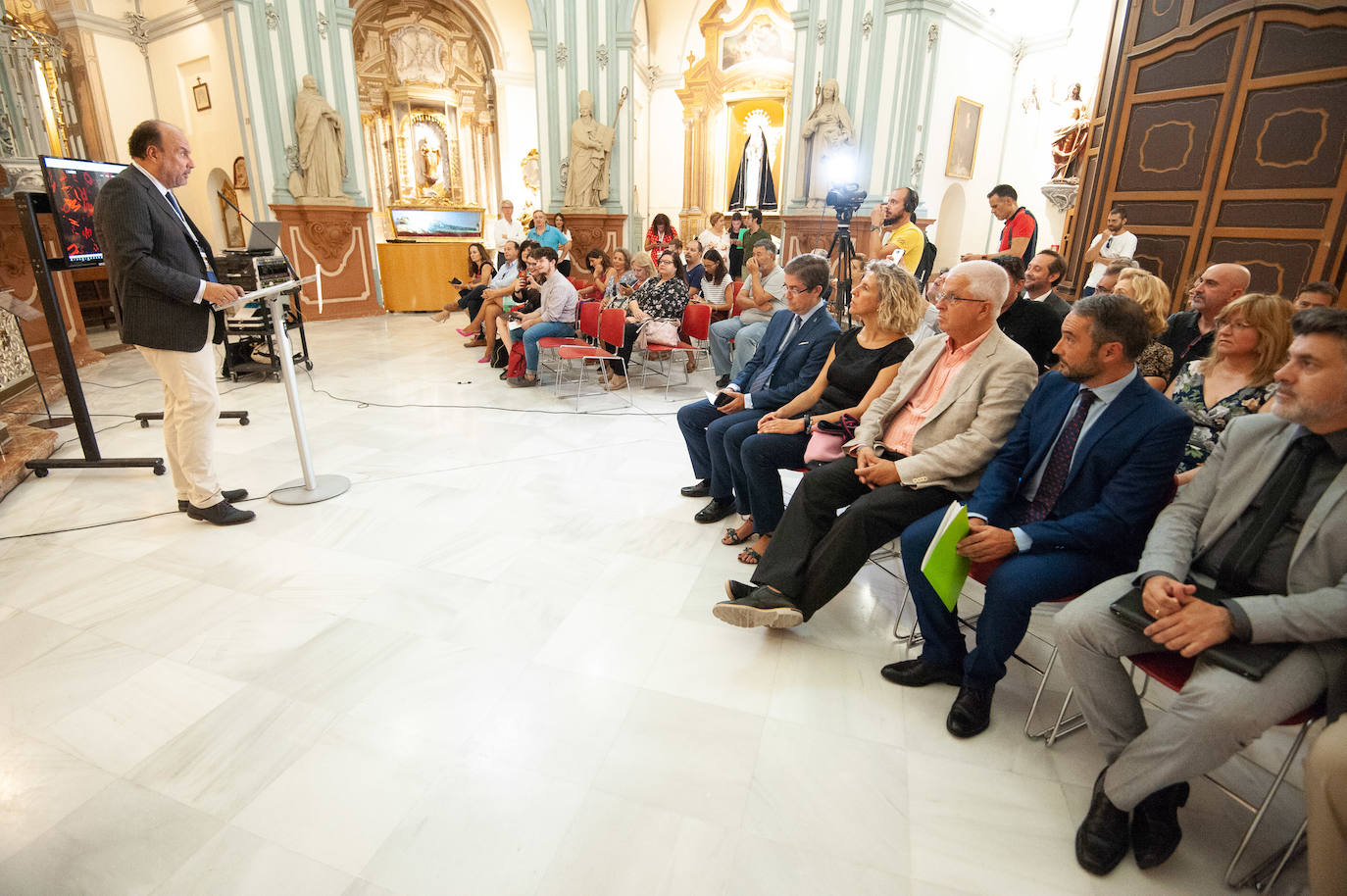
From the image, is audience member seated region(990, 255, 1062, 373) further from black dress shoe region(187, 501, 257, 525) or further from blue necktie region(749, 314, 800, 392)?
black dress shoe region(187, 501, 257, 525)

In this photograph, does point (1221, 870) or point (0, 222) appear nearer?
point (1221, 870)

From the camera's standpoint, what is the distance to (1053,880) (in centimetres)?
150

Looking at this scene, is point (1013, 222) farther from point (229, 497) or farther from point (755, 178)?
point (755, 178)

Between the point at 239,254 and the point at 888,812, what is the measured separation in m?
6.54

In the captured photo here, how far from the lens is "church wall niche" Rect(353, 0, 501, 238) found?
37.9 ft

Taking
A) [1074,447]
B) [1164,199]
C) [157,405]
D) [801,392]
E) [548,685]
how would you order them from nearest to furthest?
[1074,447] → [548,685] → [801,392] → [157,405] → [1164,199]

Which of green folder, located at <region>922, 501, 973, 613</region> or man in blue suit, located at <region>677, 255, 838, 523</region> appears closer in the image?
green folder, located at <region>922, 501, 973, 613</region>

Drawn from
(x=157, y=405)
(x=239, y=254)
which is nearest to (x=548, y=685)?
(x=157, y=405)

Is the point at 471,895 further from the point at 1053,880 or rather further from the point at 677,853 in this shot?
the point at 1053,880

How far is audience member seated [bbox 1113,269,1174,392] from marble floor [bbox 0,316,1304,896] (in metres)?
1.51

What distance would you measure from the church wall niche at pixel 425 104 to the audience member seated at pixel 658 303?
28.5ft

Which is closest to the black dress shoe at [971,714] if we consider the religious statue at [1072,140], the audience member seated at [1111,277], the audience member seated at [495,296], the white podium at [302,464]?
the audience member seated at [1111,277]

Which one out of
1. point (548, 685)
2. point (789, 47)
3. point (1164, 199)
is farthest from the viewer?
point (789, 47)

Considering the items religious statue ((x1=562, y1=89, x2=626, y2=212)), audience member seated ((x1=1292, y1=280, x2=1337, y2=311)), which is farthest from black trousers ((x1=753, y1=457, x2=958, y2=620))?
religious statue ((x1=562, y1=89, x2=626, y2=212))
